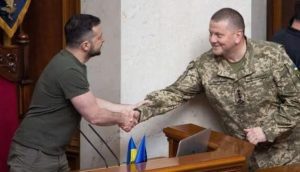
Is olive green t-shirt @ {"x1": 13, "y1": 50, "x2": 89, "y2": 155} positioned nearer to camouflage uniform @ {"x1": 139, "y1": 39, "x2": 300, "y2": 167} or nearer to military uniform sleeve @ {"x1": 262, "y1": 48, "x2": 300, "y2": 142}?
camouflage uniform @ {"x1": 139, "y1": 39, "x2": 300, "y2": 167}

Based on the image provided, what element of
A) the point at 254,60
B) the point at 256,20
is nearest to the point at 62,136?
the point at 254,60

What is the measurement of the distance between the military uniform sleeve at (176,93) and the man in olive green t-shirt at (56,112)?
37cm

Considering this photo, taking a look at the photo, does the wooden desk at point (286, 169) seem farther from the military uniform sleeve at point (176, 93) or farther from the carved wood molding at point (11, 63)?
the carved wood molding at point (11, 63)

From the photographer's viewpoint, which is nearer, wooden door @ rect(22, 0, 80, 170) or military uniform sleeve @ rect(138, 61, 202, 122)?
military uniform sleeve @ rect(138, 61, 202, 122)

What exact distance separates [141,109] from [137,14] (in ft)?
1.61

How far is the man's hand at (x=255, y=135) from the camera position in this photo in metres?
2.86

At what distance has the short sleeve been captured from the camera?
2543 millimetres

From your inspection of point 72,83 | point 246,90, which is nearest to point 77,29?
point 72,83

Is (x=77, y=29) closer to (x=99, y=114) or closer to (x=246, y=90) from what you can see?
(x=99, y=114)

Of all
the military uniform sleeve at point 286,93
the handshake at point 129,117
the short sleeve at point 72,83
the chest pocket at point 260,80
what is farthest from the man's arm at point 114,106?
the military uniform sleeve at point 286,93

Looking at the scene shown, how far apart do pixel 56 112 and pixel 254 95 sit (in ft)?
3.22

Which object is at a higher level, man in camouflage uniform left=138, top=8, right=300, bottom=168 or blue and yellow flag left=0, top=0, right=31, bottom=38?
blue and yellow flag left=0, top=0, right=31, bottom=38

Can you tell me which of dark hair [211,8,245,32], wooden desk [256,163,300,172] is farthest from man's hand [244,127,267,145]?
dark hair [211,8,245,32]

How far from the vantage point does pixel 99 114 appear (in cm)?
266
